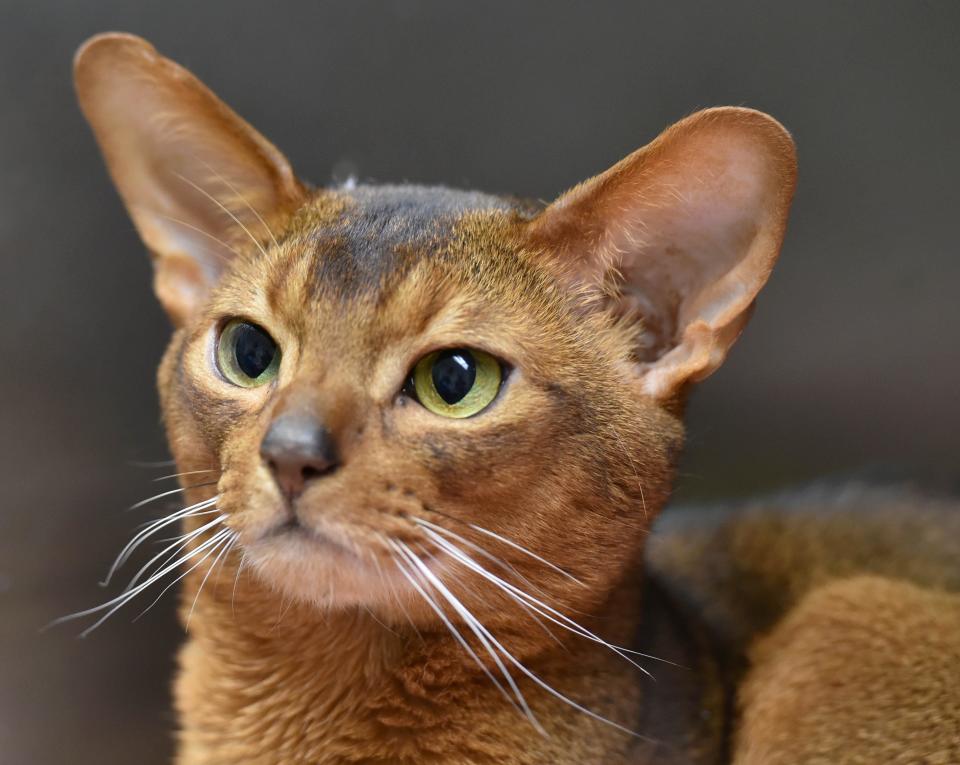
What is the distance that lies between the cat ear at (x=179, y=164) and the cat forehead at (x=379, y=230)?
0.09 meters

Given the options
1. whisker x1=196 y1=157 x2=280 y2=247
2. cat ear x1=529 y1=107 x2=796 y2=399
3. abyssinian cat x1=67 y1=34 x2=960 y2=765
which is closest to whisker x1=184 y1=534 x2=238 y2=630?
abyssinian cat x1=67 y1=34 x2=960 y2=765

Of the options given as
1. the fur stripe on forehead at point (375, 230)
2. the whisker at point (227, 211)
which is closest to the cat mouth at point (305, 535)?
the fur stripe on forehead at point (375, 230)

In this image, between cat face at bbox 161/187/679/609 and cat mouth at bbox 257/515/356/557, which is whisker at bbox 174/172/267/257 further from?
cat mouth at bbox 257/515/356/557

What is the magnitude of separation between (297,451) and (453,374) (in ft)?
0.89

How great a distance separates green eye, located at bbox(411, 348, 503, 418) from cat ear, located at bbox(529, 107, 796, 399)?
263 mm

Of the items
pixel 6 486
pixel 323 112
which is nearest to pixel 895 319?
pixel 323 112

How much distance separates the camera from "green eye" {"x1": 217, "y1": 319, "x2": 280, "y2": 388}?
1592 mm

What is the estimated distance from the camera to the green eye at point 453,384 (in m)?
1.49

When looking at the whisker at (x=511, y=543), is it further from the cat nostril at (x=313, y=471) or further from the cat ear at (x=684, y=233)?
the cat ear at (x=684, y=233)

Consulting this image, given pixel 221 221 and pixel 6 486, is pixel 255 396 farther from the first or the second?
pixel 6 486

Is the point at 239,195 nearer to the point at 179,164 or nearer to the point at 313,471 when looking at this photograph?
the point at 179,164

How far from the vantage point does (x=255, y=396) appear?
1.55 meters

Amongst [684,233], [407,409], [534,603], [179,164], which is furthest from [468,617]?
[179,164]

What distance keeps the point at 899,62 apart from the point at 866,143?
0.20 metres
